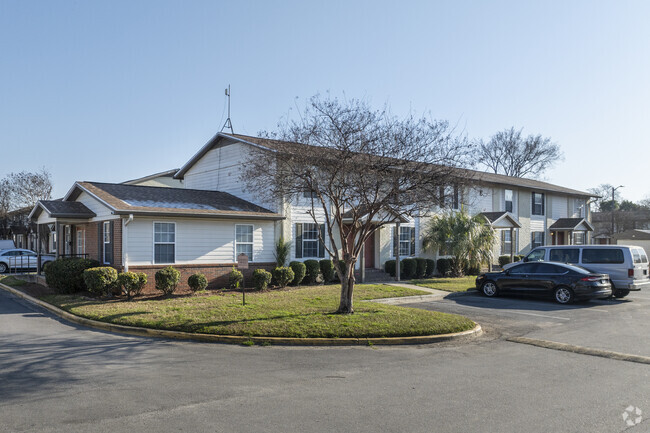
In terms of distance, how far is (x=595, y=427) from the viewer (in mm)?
5590

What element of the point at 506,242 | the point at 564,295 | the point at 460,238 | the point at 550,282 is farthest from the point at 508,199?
the point at 564,295

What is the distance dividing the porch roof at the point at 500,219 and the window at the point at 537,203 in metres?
5.89

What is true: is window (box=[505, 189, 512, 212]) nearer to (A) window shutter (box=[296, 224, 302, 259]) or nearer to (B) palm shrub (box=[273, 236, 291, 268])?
(A) window shutter (box=[296, 224, 302, 259])

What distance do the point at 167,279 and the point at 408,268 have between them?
12.0 m

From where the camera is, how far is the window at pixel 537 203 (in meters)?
34.6

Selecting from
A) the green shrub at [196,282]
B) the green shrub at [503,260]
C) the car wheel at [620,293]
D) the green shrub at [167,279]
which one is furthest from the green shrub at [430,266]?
the green shrub at [167,279]

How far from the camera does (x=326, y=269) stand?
840 inches

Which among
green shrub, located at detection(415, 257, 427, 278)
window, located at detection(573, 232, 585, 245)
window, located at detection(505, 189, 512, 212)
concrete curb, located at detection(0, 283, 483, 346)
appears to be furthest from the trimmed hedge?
window, located at detection(573, 232, 585, 245)

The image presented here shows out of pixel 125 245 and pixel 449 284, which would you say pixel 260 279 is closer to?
pixel 125 245

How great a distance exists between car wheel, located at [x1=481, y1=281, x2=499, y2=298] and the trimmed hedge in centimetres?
608

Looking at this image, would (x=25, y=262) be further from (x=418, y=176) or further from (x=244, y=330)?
(x=418, y=176)

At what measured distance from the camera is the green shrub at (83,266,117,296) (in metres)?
15.5

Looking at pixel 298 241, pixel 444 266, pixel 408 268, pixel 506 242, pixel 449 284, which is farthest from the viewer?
Answer: pixel 506 242

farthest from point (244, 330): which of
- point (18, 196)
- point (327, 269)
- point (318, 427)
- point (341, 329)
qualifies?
point (18, 196)
